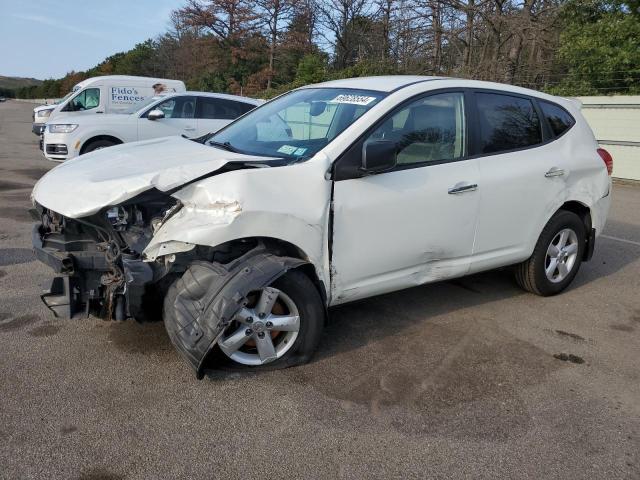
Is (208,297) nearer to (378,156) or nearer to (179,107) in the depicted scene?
(378,156)

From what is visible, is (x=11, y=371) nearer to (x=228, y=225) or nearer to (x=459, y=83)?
(x=228, y=225)

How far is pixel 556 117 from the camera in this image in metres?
4.91

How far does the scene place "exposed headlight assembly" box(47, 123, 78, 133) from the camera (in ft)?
34.6

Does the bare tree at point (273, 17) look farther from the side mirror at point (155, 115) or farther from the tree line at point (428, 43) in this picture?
the side mirror at point (155, 115)

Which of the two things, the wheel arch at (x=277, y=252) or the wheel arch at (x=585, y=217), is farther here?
the wheel arch at (x=585, y=217)

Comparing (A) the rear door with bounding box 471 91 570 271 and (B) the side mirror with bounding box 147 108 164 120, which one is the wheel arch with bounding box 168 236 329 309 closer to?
(A) the rear door with bounding box 471 91 570 271

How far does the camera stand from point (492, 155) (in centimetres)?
429

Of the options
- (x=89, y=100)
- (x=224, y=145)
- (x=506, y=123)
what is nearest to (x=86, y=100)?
(x=89, y=100)

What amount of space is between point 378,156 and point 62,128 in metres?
9.11

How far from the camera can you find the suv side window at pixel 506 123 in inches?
170

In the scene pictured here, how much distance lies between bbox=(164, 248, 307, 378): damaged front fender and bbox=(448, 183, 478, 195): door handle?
142cm

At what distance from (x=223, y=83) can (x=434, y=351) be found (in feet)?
115

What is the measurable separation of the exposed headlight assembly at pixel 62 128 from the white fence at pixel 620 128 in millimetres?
13213

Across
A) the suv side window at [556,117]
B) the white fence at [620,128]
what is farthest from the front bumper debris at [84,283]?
the white fence at [620,128]
